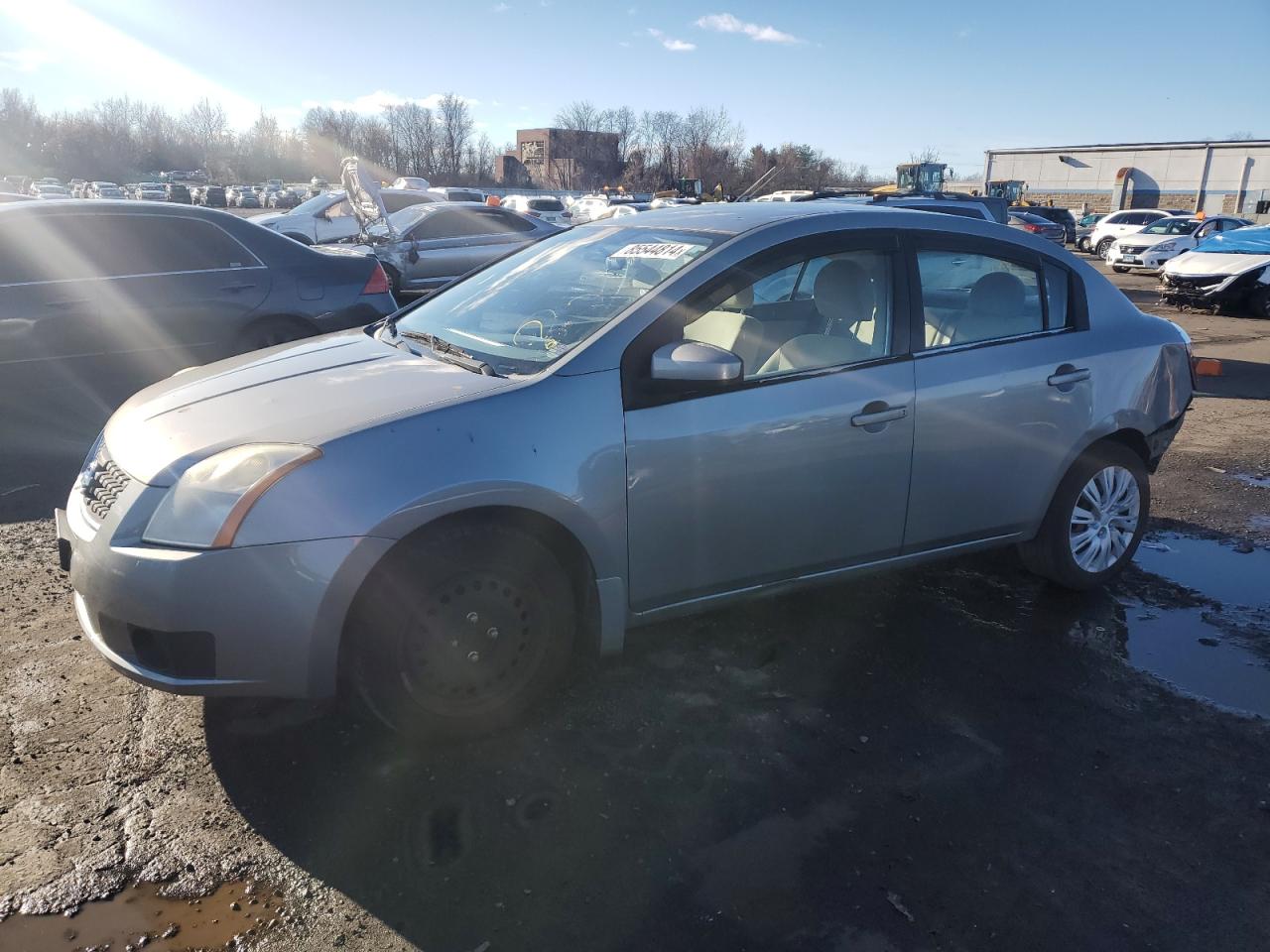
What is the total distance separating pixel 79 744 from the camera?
2979mm

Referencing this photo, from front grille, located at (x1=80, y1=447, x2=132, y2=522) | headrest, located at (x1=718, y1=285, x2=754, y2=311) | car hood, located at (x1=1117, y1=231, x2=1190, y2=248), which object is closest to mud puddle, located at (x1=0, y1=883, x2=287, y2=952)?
front grille, located at (x1=80, y1=447, x2=132, y2=522)

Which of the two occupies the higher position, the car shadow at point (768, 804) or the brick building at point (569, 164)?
the brick building at point (569, 164)

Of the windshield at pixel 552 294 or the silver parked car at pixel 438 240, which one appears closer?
the windshield at pixel 552 294

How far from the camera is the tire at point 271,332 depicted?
677 centimetres

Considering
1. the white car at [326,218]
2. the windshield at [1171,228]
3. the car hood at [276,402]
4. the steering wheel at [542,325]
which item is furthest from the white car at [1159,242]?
the car hood at [276,402]

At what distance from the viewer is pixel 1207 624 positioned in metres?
4.13

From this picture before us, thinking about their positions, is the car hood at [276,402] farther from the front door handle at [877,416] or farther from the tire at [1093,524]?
the tire at [1093,524]

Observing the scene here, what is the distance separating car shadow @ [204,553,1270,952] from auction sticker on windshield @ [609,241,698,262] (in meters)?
1.57

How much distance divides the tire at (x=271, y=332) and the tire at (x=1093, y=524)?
212 inches

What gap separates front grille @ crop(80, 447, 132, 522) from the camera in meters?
2.87

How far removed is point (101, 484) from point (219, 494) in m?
0.67

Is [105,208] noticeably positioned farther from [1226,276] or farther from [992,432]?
[1226,276]

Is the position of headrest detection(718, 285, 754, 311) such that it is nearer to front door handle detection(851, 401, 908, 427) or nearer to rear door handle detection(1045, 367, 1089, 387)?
front door handle detection(851, 401, 908, 427)

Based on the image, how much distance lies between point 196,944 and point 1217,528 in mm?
5588
